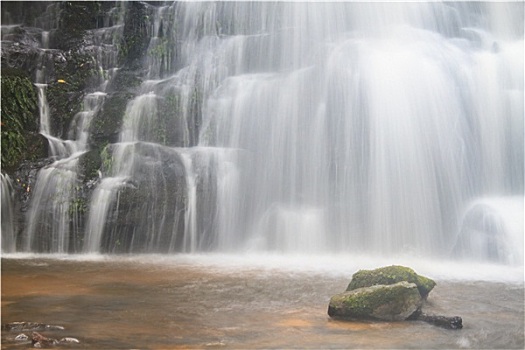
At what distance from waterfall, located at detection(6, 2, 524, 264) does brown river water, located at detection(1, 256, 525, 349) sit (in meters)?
1.85

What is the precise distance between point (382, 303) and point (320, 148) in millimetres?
7368

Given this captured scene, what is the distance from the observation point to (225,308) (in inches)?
301

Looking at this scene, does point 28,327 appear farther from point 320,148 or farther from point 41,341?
point 320,148

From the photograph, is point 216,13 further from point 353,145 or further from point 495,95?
point 495,95

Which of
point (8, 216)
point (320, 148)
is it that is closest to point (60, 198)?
point (8, 216)

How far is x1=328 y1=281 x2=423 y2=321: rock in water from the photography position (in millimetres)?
7145

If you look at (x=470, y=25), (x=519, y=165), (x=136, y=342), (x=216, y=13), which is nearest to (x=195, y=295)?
(x=136, y=342)

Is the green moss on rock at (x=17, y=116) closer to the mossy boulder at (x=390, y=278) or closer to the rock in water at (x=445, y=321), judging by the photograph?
the mossy boulder at (x=390, y=278)

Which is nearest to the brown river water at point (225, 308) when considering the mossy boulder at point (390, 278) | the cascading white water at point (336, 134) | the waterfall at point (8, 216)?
the mossy boulder at point (390, 278)

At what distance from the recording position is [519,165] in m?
14.4

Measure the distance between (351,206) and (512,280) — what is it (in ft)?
13.4

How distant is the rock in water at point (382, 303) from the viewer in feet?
23.4

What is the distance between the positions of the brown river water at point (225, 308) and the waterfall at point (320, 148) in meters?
1.85

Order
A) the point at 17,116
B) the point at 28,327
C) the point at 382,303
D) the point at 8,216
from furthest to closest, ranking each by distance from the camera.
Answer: the point at 17,116, the point at 8,216, the point at 382,303, the point at 28,327
